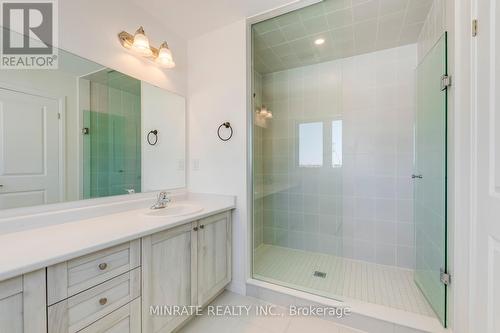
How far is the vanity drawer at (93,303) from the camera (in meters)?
0.82

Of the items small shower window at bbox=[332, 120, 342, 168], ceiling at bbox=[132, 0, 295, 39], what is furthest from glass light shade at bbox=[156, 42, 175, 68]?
small shower window at bbox=[332, 120, 342, 168]

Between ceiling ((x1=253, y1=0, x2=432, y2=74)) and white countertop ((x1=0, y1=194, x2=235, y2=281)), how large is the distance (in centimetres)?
173

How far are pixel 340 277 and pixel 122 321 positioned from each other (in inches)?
73.3

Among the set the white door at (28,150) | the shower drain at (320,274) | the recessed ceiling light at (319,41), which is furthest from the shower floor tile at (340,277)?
the recessed ceiling light at (319,41)

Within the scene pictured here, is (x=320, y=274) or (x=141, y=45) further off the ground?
(x=141, y=45)

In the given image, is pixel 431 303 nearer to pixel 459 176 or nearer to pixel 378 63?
pixel 459 176

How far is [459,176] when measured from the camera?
3.94 ft

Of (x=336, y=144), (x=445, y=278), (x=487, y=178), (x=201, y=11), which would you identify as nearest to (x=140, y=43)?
Answer: (x=201, y=11)

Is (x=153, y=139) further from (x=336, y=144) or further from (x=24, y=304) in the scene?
(x=336, y=144)

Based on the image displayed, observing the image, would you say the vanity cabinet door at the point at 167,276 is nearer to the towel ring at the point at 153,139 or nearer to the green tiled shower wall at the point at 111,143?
the green tiled shower wall at the point at 111,143

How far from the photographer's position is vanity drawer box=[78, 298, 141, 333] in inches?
36.7

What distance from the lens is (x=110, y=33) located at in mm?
1510

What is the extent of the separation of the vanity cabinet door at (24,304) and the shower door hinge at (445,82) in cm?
228

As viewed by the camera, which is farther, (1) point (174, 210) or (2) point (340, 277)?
(2) point (340, 277)
